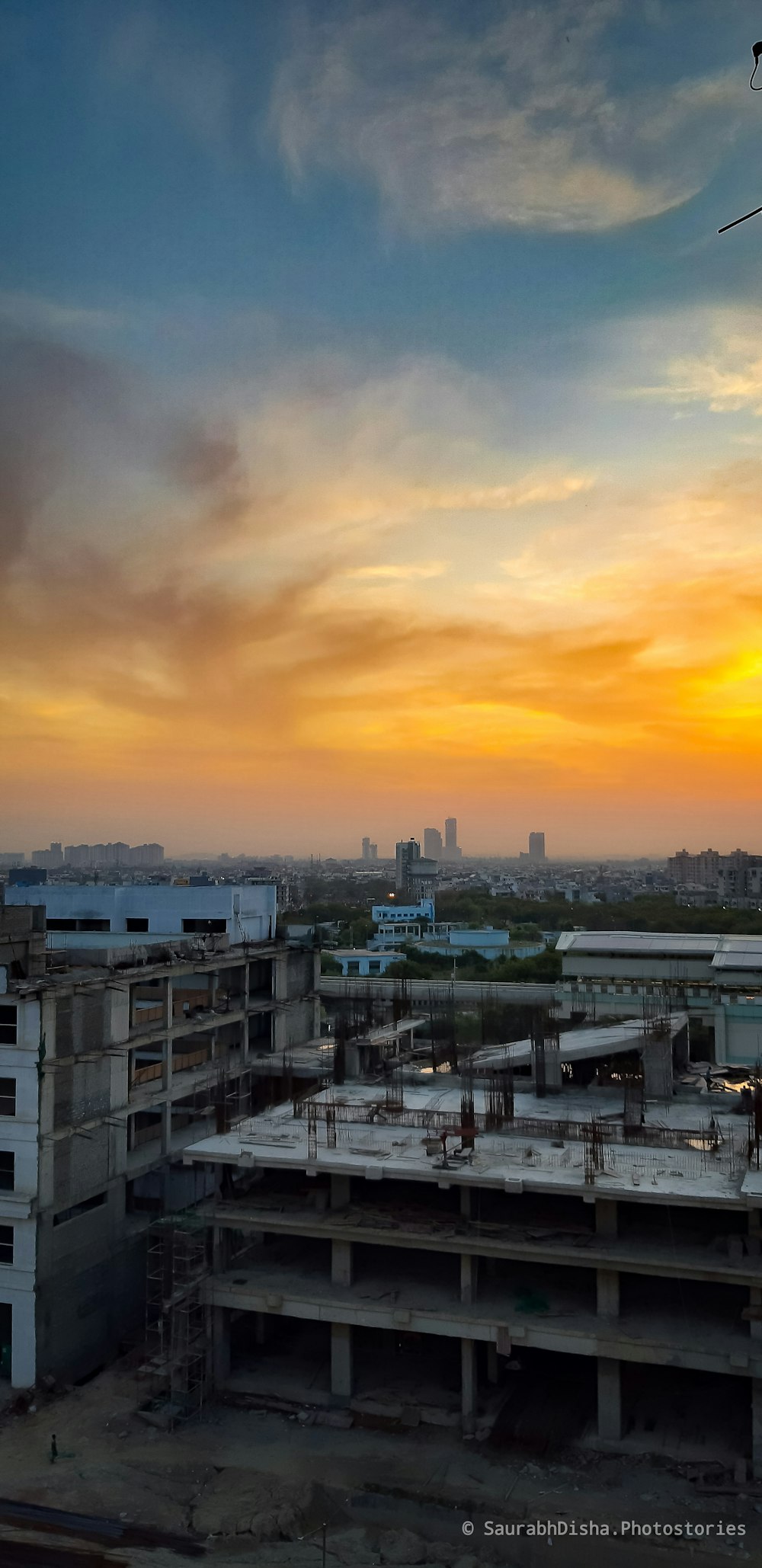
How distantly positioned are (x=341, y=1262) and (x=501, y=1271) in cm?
331

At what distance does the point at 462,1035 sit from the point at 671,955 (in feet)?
32.2

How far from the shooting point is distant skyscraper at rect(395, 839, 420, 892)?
171 meters

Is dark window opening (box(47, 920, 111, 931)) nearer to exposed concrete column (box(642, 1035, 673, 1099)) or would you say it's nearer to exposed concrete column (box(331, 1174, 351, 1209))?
exposed concrete column (box(331, 1174, 351, 1209))

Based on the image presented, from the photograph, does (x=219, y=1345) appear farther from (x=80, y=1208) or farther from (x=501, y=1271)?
(x=501, y=1271)

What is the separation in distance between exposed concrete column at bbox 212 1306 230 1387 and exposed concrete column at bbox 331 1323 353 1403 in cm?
231

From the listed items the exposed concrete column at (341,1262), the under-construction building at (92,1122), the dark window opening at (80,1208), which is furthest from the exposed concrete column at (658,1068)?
the dark window opening at (80,1208)

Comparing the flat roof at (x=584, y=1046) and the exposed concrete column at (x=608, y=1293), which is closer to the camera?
the exposed concrete column at (x=608, y=1293)

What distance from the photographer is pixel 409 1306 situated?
19500 mm

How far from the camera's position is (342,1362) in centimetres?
2005

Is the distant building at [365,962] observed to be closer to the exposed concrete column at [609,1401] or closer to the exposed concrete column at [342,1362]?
the exposed concrete column at [342,1362]

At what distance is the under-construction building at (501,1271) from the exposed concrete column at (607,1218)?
5 centimetres

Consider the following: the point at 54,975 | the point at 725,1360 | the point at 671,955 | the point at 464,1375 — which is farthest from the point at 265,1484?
the point at 671,955

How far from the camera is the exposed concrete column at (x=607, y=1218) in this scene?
64.2 ft

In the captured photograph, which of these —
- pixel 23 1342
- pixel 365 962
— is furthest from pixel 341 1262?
pixel 365 962
